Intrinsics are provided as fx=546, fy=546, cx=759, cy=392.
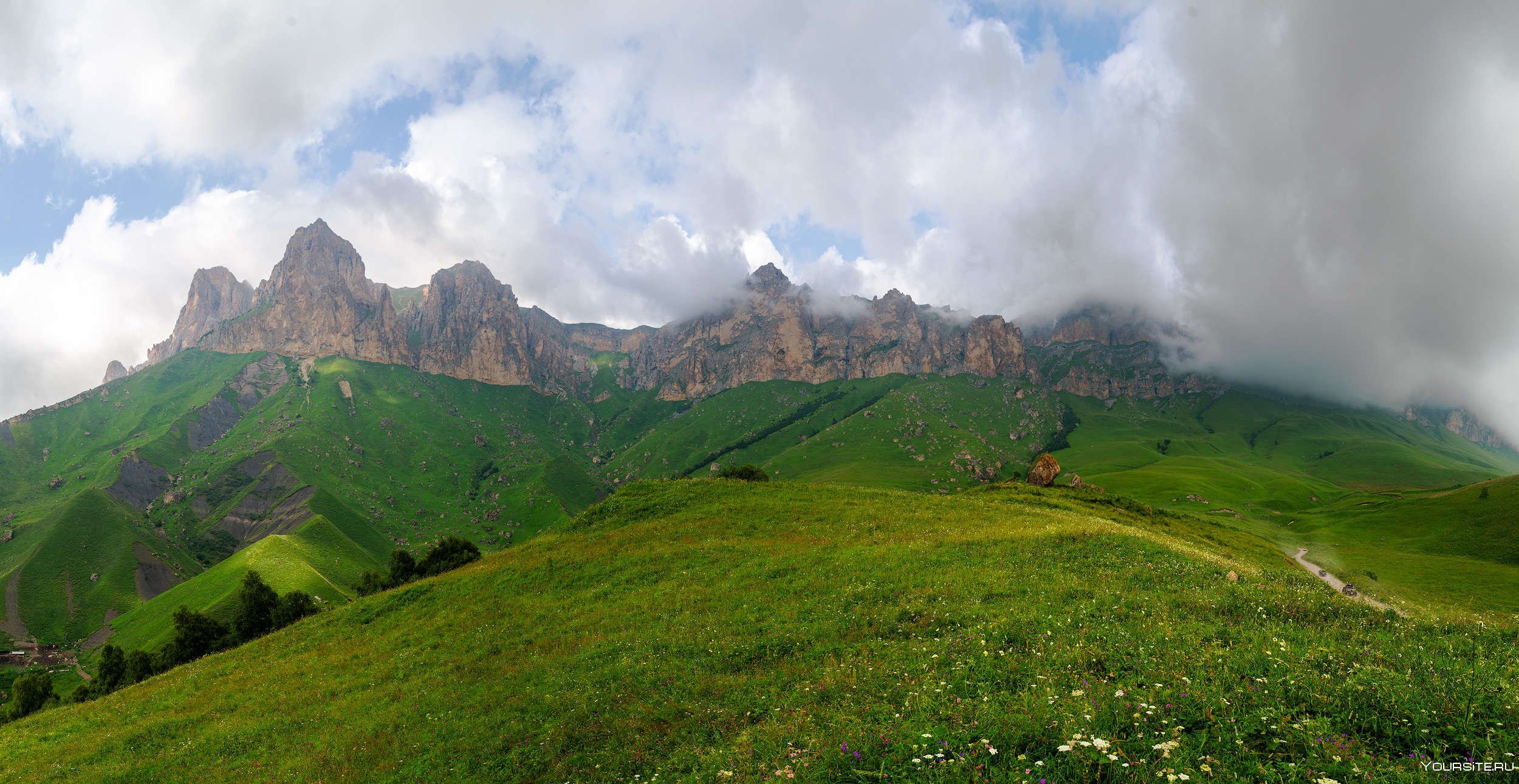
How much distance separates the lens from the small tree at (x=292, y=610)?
51469mm

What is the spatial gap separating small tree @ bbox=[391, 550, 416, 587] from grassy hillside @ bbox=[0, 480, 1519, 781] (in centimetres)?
2197

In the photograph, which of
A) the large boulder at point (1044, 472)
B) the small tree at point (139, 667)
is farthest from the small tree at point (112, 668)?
the large boulder at point (1044, 472)

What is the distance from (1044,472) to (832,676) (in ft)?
253

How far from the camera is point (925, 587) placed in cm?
1905

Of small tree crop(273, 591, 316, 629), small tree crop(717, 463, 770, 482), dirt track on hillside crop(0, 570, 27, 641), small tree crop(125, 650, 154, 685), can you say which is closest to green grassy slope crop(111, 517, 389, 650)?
dirt track on hillside crop(0, 570, 27, 641)

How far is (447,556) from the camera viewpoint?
51.0m

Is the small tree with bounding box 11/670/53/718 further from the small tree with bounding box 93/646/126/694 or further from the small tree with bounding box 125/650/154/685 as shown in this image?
the small tree with bounding box 93/646/126/694

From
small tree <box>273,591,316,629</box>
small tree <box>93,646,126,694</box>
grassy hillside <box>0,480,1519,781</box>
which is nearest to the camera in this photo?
Answer: grassy hillside <box>0,480,1519,781</box>

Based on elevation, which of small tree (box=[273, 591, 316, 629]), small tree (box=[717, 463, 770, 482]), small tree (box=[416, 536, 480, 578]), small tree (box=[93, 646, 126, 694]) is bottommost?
small tree (box=[93, 646, 126, 694])

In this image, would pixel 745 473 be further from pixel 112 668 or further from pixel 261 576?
pixel 261 576

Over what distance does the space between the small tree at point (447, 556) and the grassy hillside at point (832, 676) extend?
1506 centimetres

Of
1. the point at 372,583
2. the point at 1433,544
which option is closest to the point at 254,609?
the point at 372,583

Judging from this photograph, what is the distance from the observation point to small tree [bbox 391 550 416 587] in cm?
5347

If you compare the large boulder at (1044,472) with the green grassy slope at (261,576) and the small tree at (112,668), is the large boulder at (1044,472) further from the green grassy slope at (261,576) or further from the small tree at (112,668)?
the green grassy slope at (261,576)
